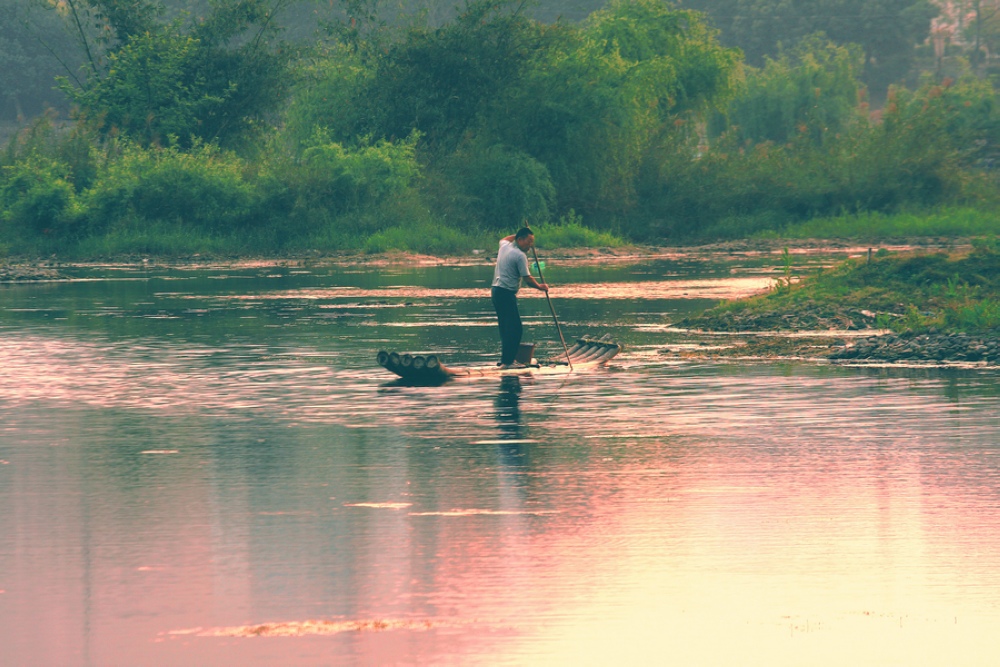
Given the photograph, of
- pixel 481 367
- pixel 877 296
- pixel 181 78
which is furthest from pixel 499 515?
pixel 181 78

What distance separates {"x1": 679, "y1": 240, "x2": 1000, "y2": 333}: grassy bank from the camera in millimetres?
24469

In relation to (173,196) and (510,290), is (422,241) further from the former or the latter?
(510,290)

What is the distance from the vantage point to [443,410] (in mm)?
15984

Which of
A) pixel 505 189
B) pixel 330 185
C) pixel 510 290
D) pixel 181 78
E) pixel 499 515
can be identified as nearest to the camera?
pixel 499 515

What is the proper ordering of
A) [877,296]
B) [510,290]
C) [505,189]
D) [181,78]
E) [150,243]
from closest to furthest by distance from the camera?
[510,290]
[877,296]
[150,243]
[505,189]
[181,78]

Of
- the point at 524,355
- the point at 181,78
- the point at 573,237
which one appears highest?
the point at 181,78

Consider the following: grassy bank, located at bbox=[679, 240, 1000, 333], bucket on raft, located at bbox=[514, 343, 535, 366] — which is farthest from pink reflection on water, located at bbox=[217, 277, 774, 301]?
bucket on raft, located at bbox=[514, 343, 535, 366]

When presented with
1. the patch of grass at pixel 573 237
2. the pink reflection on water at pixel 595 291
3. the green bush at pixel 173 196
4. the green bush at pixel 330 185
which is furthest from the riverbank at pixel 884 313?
the green bush at pixel 173 196

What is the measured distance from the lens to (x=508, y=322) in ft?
62.1

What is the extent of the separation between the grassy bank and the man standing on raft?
20.8 ft

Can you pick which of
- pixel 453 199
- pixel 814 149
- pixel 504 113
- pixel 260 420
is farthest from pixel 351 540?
pixel 814 149

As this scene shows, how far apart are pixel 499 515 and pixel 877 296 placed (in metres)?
16.8

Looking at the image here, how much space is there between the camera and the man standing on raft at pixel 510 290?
18.9 metres

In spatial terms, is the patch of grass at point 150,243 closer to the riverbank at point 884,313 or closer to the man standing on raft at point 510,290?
the riverbank at point 884,313
